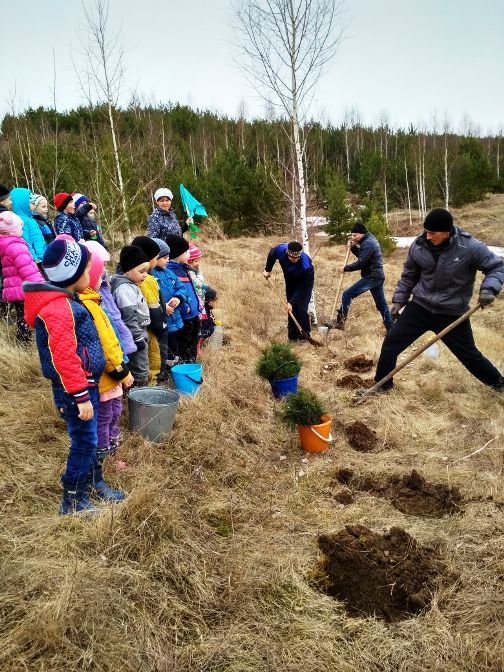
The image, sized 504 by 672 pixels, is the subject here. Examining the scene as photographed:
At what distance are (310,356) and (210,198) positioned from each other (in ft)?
40.4

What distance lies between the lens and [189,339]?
5.06m

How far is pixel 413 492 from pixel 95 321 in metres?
2.39

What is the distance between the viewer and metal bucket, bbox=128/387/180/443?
3.43 metres

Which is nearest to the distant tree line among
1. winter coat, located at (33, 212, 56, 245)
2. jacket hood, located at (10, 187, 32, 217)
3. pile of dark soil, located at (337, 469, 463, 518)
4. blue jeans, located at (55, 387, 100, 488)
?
winter coat, located at (33, 212, 56, 245)

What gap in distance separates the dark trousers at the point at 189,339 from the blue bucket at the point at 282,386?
3.16 feet

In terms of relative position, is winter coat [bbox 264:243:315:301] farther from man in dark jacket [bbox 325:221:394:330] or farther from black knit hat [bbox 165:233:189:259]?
black knit hat [bbox 165:233:189:259]

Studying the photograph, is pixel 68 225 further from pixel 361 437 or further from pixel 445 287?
pixel 445 287

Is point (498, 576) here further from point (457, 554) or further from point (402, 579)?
point (402, 579)

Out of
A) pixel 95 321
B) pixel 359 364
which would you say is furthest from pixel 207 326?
pixel 95 321

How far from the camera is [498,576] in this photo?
245cm

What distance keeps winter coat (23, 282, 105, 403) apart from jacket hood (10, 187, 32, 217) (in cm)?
348

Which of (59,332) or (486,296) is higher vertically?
(59,332)

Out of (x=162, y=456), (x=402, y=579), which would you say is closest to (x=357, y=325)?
(x=162, y=456)

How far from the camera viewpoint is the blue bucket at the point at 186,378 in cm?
431
